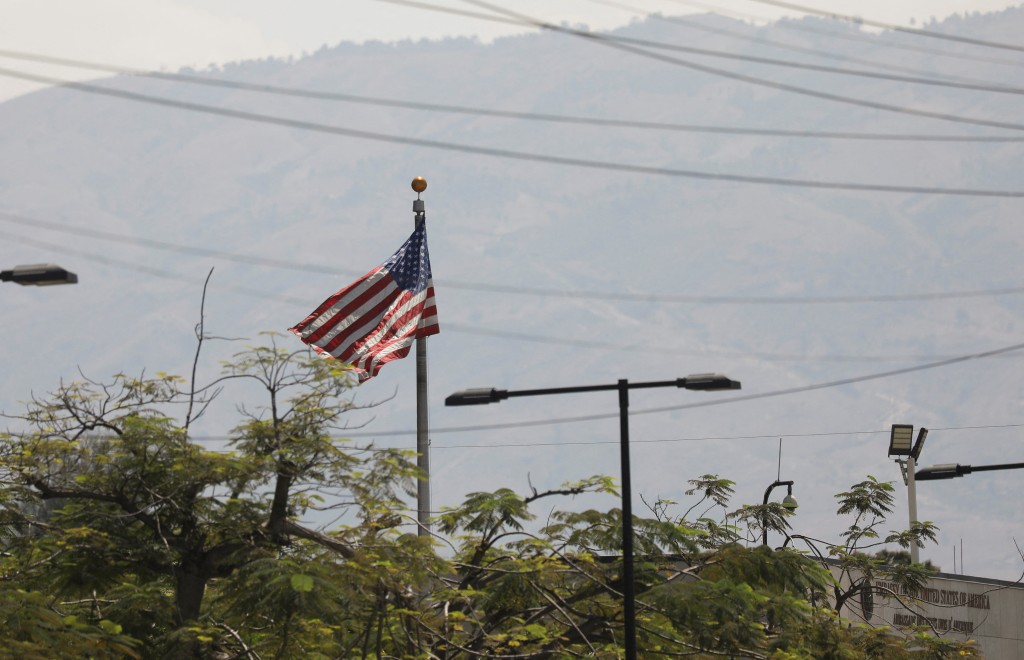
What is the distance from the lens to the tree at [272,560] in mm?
19641

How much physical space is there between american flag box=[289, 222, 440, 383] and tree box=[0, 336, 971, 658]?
3.37 meters

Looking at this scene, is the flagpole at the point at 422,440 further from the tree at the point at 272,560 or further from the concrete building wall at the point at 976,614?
the concrete building wall at the point at 976,614

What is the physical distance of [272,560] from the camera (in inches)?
760

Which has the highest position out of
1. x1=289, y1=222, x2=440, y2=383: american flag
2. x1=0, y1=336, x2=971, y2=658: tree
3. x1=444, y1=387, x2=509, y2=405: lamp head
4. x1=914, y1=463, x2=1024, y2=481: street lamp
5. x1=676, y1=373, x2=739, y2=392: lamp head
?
x1=289, y1=222, x2=440, y2=383: american flag

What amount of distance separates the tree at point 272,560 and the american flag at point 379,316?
3371mm

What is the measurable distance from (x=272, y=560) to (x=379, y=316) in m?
7.39

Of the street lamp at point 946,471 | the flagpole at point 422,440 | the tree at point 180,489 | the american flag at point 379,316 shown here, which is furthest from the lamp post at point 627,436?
the street lamp at point 946,471

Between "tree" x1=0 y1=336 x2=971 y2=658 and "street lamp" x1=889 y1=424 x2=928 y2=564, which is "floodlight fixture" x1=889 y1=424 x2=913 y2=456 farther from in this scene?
"tree" x1=0 y1=336 x2=971 y2=658

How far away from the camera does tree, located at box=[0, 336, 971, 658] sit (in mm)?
19641

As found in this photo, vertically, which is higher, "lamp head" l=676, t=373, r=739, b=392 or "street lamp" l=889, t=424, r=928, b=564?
"street lamp" l=889, t=424, r=928, b=564

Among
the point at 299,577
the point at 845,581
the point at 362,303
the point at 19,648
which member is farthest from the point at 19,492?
the point at 845,581

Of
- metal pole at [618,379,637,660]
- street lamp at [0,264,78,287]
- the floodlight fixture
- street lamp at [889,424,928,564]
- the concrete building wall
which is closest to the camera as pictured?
street lamp at [0,264,78,287]

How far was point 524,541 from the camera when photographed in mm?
23469

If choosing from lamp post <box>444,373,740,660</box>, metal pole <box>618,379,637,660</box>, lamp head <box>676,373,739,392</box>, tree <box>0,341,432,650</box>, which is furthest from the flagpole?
lamp head <box>676,373,739,392</box>
